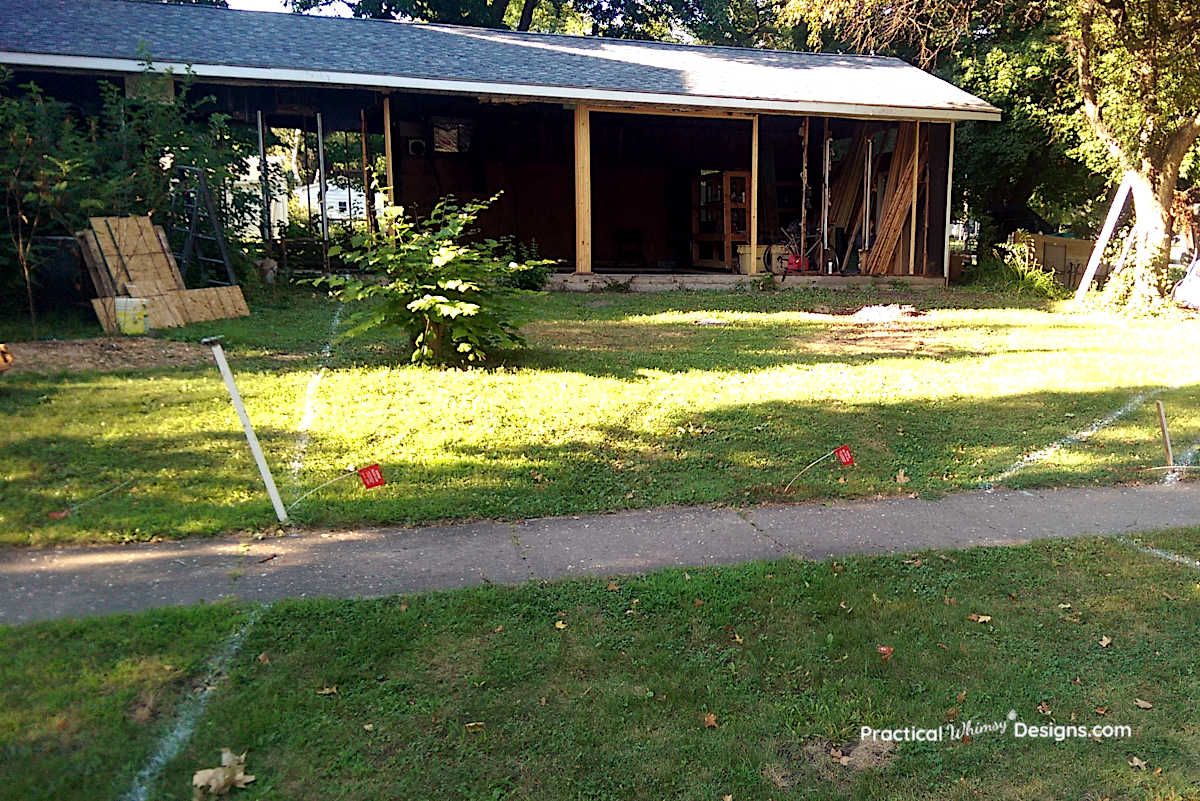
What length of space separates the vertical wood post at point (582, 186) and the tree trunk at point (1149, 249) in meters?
9.02

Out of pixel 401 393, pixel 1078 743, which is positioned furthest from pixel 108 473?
pixel 1078 743

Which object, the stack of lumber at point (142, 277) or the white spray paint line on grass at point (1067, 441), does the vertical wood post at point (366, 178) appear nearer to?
the stack of lumber at point (142, 277)

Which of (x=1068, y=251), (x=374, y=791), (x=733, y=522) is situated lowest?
(x=1068, y=251)

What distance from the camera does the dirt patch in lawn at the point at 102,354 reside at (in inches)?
336

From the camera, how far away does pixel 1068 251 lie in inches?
859

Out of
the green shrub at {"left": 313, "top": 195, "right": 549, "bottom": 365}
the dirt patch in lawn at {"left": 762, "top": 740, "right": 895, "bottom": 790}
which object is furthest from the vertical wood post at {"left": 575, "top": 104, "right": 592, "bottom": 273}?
the dirt patch in lawn at {"left": 762, "top": 740, "right": 895, "bottom": 790}

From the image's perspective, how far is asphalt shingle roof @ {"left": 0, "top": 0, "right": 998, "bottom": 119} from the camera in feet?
46.9

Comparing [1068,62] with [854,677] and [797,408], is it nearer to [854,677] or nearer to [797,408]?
[797,408]

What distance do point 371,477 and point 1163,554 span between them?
462 cm

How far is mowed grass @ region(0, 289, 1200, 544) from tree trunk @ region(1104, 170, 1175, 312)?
419cm

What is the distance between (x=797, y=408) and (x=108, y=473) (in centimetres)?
526

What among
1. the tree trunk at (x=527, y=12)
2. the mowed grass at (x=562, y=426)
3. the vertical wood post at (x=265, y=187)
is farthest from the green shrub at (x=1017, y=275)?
the tree trunk at (x=527, y=12)

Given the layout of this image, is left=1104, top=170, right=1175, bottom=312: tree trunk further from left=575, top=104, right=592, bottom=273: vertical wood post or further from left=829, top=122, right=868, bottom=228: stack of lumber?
left=575, top=104, right=592, bottom=273: vertical wood post

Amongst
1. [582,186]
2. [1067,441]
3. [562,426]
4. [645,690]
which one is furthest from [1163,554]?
[582,186]
